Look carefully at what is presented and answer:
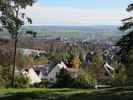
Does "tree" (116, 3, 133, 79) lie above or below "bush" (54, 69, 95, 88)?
above

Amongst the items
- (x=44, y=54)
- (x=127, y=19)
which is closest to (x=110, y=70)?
(x=44, y=54)

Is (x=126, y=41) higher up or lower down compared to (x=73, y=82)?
higher up

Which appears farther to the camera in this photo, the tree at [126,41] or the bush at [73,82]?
the bush at [73,82]

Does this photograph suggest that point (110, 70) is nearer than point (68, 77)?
No

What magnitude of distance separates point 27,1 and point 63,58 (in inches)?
3094

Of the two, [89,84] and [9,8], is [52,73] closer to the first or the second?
[89,84]

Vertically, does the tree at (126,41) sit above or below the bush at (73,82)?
above

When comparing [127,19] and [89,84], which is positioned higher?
[127,19]

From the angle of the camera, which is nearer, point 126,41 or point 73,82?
point 126,41

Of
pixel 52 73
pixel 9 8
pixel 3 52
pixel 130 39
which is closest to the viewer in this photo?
pixel 9 8

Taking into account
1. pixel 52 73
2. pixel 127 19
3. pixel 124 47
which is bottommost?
pixel 52 73

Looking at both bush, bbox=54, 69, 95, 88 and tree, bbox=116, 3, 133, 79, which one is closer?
tree, bbox=116, 3, 133, 79

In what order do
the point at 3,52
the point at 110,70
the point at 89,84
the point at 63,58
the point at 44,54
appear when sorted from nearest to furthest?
the point at 89,84
the point at 3,52
the point at 110,70
the point at 63,58
the point at 44,54

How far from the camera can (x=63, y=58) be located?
347 feet
